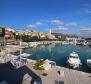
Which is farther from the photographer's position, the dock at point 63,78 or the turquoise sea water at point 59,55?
the turquoise sea water at point 59,55

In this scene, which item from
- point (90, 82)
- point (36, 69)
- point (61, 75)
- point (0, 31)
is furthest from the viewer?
point (0, 31)

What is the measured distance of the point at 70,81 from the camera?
1908 cm

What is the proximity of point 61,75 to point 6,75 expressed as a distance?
22.0 feet

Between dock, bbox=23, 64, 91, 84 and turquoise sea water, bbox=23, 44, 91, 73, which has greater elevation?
dock, bbox=23, 64, 91, 84

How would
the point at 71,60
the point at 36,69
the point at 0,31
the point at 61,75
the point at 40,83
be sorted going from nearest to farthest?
1. the point at 40,83
2. the point at 61,75
3. the point at 36,69
4. the point at 71,60
5. the point at 0,31

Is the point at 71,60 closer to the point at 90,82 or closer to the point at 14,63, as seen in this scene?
the point at 14,63

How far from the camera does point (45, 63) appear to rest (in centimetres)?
2503

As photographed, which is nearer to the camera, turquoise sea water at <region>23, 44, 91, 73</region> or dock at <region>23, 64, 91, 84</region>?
dock at <region>23, 64, 91, 84</region>

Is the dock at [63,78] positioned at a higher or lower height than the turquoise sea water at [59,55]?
higher

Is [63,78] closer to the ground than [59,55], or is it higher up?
higher up

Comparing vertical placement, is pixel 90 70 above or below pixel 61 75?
below

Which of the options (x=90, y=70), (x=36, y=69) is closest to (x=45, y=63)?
(x=36, y=69)

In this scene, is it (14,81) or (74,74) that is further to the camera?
(74,74)

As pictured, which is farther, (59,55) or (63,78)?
(59,55)
